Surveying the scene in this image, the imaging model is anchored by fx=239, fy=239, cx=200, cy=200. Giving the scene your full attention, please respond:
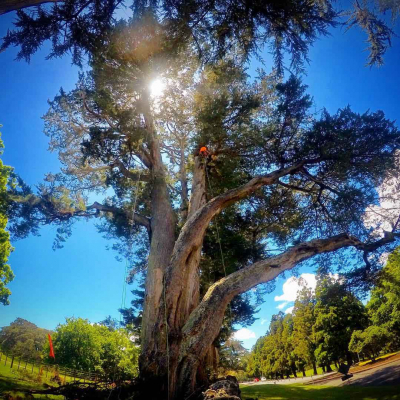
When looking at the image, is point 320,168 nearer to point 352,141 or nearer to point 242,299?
point 352,141

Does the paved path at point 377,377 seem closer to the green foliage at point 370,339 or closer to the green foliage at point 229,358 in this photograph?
the green foliage at point 229,358

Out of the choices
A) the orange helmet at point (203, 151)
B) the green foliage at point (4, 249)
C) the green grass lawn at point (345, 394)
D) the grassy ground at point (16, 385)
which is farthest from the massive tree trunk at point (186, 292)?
the green foliage at point (4, 249)

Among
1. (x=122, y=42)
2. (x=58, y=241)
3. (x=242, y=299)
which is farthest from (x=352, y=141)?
(x=58, y=241)

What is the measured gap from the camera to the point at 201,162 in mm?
8539

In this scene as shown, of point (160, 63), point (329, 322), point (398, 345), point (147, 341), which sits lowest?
point (398, 345)

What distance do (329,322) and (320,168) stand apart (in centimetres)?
2868

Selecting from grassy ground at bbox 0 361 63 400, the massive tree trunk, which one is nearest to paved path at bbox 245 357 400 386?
the massive tree trunk

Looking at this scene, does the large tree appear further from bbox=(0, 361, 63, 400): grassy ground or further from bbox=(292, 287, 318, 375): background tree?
bbox=(292, 287, 318, 375): background tree

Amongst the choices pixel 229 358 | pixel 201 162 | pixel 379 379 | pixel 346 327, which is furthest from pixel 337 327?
pixel 201 162

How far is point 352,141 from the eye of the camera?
22.8 feet

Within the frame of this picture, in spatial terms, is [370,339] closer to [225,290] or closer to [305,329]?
[305,329]

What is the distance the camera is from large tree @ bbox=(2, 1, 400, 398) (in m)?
4.52

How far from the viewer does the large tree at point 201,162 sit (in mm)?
4520

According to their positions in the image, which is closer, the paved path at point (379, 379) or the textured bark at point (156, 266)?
the textured bark at point (156, 266)
